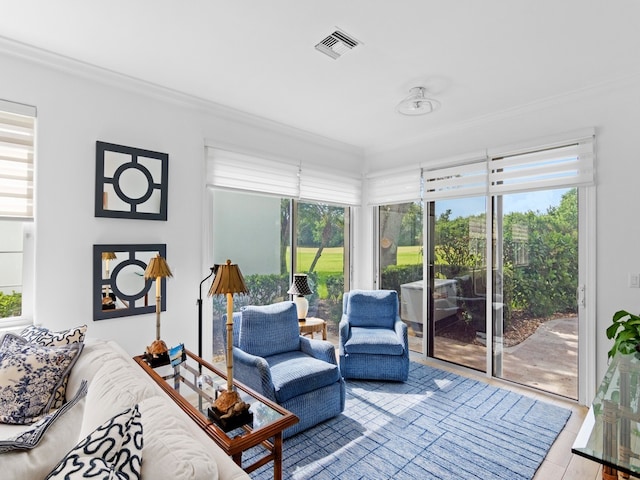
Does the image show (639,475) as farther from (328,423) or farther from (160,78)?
(160,78)

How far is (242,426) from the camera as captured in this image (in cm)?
155

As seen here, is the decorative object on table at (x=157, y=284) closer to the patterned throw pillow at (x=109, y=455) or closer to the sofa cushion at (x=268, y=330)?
the sofa cushion at (x=268, y=330)

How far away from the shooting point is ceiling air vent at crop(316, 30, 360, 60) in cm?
212

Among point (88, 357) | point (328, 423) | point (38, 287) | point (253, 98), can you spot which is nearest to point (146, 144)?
point (253, 98)

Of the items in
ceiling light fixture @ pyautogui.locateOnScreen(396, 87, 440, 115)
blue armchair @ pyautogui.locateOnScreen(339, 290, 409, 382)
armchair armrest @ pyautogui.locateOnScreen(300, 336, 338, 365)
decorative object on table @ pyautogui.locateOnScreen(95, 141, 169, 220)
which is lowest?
blue armchair @ pyautogui.locateOnScreen(339, 290, 409, 382)

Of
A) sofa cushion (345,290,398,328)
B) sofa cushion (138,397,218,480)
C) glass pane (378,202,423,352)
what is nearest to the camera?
sofa cushion (138,397,218,480)

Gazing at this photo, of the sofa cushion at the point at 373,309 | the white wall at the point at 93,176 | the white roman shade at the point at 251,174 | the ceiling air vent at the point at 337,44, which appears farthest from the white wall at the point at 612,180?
the white wall at the point at 93,176

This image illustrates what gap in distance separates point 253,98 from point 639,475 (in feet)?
10.8

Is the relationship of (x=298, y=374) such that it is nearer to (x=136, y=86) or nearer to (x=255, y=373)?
(x=255, y=373)

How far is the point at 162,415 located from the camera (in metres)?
1.21

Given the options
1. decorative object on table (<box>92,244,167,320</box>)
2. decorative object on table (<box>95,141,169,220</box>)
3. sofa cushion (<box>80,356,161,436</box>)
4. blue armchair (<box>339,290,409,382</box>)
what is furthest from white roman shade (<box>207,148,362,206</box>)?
sofa cushion (<box>80,356,161,436</box>)

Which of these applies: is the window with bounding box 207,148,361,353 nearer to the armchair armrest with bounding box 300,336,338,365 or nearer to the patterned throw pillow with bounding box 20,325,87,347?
the armchair armrest with bounding box 300,336,338,365

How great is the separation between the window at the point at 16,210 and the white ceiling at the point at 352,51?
557 millimetres

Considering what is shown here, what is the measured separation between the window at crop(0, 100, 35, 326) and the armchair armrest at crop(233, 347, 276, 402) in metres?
1.52
